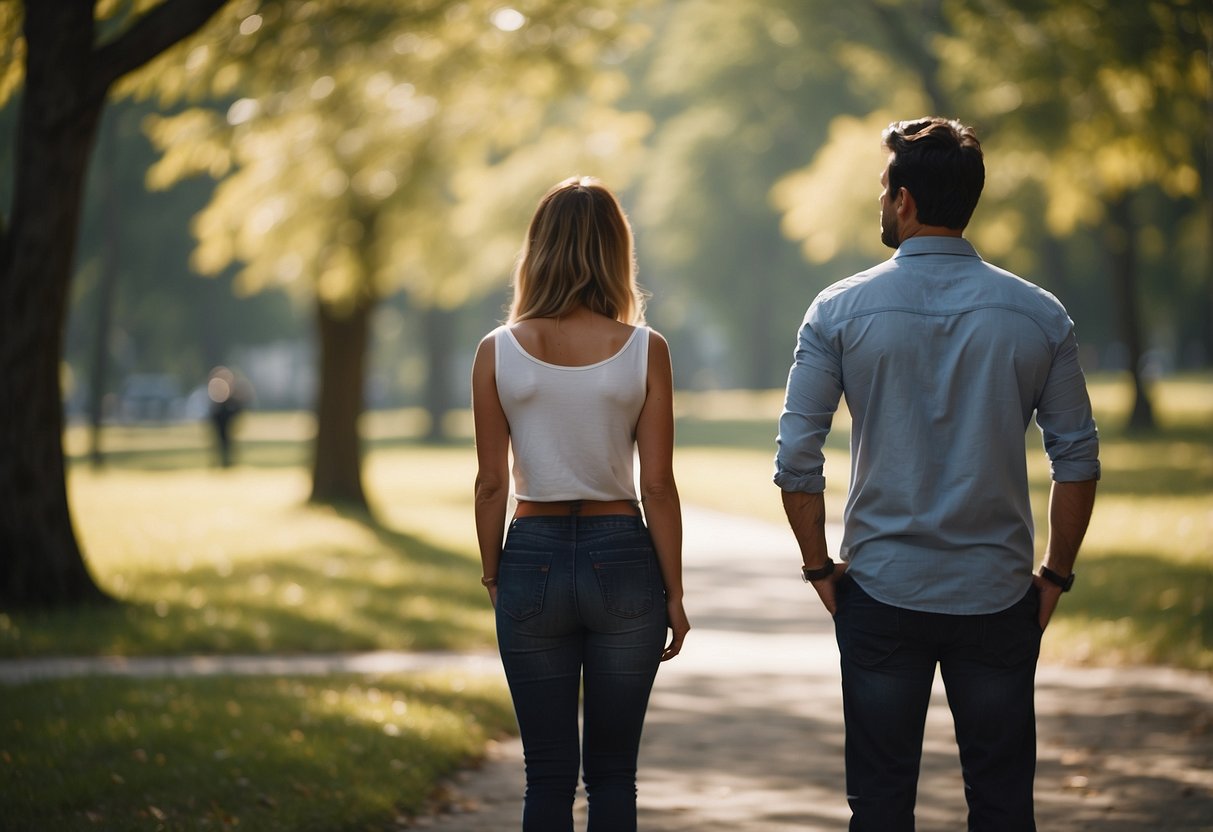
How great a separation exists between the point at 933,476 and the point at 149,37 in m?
8.33

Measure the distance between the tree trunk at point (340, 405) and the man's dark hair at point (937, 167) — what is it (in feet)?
54.3

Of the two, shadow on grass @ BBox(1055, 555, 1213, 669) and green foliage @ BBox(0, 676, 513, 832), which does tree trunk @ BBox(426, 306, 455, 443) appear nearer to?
shadow on grass @ BBox(1055, 555, 1213, 669)

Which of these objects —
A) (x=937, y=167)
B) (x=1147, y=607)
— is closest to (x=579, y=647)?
(x=937, y=167)

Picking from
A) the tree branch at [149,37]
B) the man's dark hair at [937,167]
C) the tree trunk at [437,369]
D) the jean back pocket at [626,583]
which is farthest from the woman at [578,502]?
the tree trunk at [437,369]

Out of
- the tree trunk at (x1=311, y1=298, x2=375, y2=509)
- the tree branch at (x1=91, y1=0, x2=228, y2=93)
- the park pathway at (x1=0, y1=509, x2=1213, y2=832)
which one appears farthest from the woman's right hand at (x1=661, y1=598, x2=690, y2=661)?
the tree trunk at (x1=311, y1=298, x2=375, y2=509)

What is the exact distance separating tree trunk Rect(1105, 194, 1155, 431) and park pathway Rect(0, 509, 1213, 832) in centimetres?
2024

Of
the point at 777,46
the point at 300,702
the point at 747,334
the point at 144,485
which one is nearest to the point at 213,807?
the point at 300,702

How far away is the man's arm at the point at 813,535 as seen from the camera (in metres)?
3.65

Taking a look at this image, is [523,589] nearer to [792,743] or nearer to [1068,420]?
[1068,420]

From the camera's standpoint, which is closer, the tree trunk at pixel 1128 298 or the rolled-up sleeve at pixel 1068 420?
the rolled-up sleeve at pixel 1068 420

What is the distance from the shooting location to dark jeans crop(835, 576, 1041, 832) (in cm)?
354

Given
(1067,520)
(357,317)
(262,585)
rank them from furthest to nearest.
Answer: (357,317) < (262,585) < (1067,520)

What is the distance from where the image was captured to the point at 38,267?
10453 millimetres

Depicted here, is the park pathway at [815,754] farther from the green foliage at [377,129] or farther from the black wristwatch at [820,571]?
the green foliage at [377,129]
